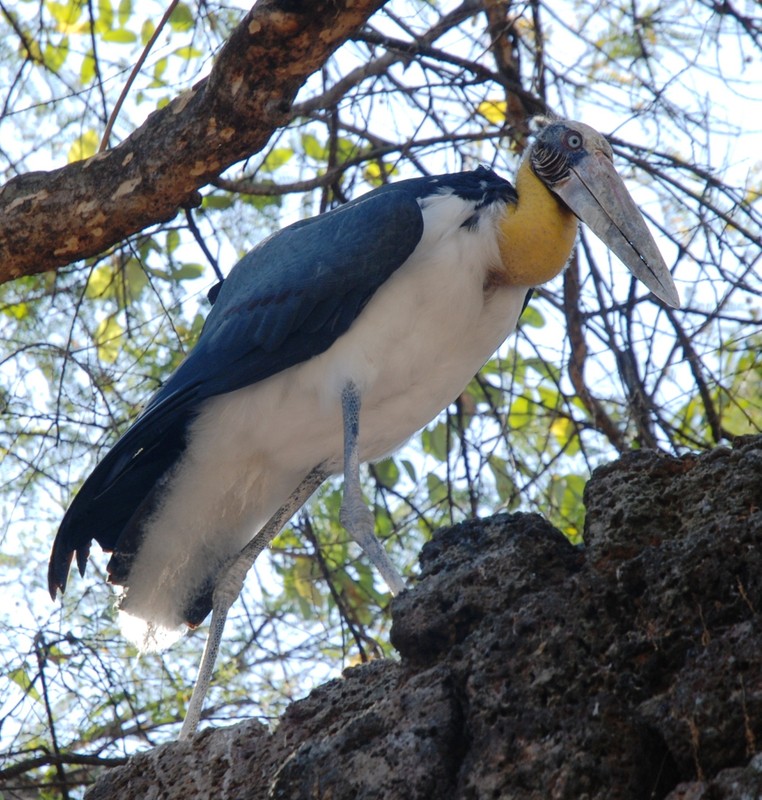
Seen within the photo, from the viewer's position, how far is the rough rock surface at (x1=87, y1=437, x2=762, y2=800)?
2.56 m

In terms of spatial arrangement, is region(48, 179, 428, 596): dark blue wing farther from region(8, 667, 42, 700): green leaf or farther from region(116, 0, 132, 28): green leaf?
region(116, 0, 132, 28): green leaf

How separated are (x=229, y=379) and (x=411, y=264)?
725mm

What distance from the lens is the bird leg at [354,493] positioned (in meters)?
4.36

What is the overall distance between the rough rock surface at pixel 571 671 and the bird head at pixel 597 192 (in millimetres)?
1413

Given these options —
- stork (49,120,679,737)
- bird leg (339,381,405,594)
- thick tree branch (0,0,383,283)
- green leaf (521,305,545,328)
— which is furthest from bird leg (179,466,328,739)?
green leaf (521,305,545,328)

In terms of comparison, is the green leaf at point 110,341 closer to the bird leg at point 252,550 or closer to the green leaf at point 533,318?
the bird leg at point 252,550

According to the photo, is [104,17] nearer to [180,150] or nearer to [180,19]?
[180,19]

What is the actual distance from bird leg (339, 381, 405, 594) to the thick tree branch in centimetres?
84

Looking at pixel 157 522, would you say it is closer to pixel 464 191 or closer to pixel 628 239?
pixel 464 191

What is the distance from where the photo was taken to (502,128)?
565 cm

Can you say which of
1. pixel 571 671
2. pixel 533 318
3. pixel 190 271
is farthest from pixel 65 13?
pixel 571 671

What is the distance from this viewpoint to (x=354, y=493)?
4.46 metres

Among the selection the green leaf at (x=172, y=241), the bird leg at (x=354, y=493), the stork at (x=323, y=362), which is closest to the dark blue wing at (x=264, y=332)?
the stork at (x=323, y=362)

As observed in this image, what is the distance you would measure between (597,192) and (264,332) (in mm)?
1278
